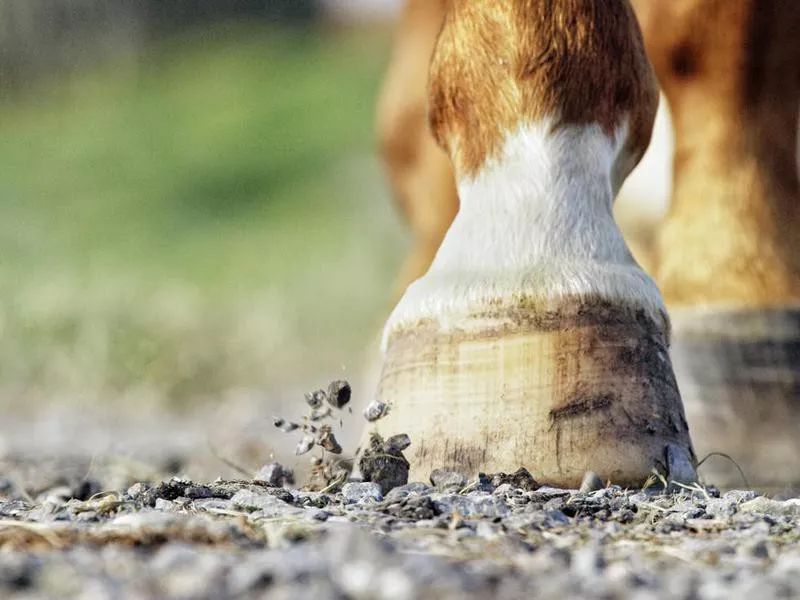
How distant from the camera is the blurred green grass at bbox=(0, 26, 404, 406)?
257 inches

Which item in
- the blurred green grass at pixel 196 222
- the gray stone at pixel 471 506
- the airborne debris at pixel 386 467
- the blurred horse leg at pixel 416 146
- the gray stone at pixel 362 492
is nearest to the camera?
the gray stone at pixel 471 506

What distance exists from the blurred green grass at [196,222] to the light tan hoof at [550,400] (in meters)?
0.47

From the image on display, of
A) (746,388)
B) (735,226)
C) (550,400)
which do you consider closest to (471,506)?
(550,400)

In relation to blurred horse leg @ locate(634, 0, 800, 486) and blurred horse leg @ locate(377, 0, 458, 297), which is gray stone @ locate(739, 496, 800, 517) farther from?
blurred horse leg @ locate(377, 0, 458, 297)

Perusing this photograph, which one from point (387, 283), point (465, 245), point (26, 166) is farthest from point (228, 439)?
point (26, 166)

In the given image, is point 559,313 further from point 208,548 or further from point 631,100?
point 208,548

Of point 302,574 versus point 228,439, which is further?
point 228,439

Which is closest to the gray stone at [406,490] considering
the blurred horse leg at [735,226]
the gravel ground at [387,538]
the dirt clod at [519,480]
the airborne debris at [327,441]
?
the gravel ground at [387,538]

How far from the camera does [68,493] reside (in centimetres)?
271

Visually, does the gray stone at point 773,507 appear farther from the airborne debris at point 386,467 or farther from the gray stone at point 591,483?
the airborne debris at point 386,467

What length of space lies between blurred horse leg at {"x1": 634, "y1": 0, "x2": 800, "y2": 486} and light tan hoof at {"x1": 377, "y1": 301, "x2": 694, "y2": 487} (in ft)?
3.32

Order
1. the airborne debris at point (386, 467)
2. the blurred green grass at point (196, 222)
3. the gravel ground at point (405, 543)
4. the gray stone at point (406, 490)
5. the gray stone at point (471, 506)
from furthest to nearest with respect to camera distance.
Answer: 1. the blurred green grass at point (196, 222)
2. the airborne debris at point (386, 467)
3. the gray stone at point (406, 490)
4. the gray stone at point (471, 506)
5. the gravel ground at point (405, 543)

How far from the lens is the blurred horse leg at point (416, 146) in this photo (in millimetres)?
3980

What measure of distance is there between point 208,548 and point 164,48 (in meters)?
20.1
